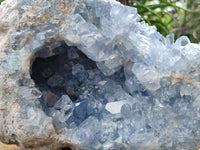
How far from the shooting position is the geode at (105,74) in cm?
94

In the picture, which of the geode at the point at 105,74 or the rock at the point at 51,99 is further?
the rock at the point at 51,99

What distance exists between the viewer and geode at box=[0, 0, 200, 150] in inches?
37.2

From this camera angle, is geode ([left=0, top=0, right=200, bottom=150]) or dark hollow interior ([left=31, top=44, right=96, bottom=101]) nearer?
geode ([left=0, top=0, right=200, bottom=150])

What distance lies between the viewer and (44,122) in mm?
937

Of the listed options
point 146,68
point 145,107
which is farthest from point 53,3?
point 145,107

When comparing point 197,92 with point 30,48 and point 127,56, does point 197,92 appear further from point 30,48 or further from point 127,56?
point 30,48

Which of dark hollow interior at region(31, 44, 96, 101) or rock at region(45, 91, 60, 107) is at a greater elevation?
dark hollow interior at region(31, 44, 96, 101)

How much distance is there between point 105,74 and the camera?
104 centimetres

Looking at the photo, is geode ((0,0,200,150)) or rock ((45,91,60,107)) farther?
rock ((45,91,60,107))

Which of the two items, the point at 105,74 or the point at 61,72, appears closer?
the point at 105,74

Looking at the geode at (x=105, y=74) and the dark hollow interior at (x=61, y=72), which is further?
the dark hollow interior at (x=61, y=72)

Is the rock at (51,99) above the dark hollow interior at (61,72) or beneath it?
beneath

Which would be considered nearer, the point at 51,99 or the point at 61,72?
the point at 51,99

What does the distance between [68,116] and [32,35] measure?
0.33 m
